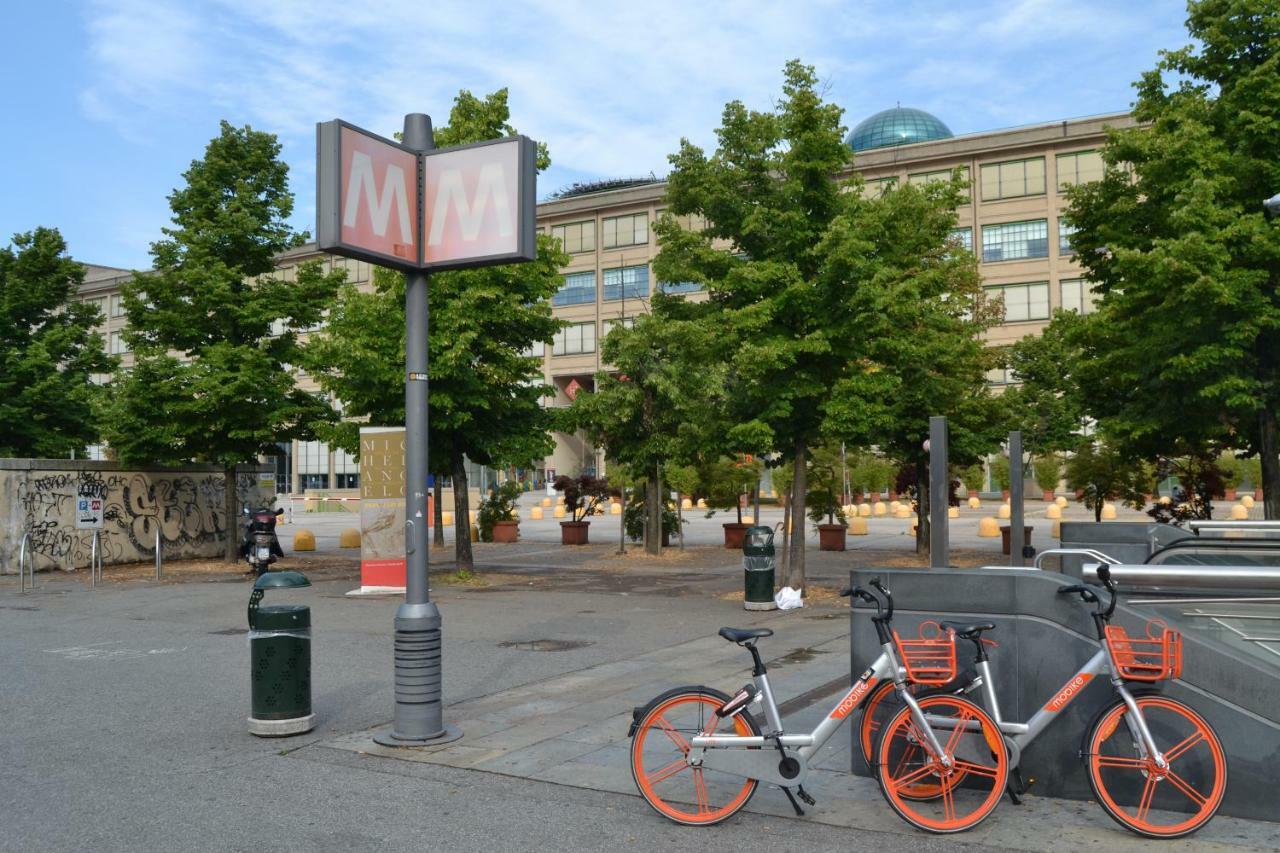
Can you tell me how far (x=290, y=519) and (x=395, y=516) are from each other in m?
36.9

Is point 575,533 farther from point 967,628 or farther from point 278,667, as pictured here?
point 967,628

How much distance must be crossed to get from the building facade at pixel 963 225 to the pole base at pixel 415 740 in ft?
134

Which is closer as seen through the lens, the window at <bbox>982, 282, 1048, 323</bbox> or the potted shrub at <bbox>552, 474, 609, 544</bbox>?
the potted shrub at <bbox>552, 474, 609, 544</bbox>

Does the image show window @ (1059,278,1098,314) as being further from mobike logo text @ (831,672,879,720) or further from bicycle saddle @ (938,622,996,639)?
mobike logo text @ (831,672,879,720)

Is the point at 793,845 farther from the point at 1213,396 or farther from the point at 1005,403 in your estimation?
the point at 1005,403

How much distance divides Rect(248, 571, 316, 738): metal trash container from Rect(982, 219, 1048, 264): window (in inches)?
2449

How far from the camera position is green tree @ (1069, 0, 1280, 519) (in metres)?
17.1

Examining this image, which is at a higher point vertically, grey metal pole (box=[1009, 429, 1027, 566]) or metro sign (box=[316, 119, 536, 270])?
metro sign (box=[316, 119, 536, 270])

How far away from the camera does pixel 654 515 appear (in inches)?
1091

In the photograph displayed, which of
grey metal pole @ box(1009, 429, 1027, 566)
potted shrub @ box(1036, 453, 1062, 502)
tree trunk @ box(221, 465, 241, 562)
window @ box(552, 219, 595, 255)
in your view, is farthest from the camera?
window @ box(552, 219, 595, 255)

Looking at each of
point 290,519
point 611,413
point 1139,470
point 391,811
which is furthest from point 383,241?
point 290,519

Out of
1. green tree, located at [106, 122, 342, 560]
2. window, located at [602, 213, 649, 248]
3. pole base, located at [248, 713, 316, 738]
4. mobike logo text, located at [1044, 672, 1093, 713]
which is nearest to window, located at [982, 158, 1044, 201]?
window, located at [602, 213, 649, 248]

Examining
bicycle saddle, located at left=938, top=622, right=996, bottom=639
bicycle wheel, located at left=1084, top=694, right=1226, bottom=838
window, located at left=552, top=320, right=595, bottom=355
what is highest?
window, located at left=552, top=320, right=595, bottom=355

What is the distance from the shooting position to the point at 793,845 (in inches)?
211
